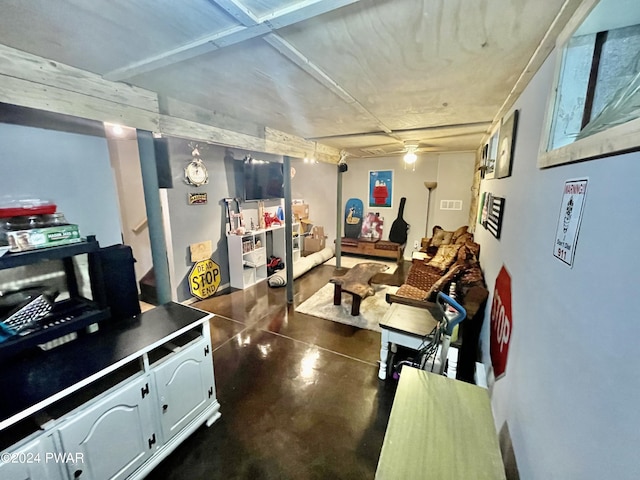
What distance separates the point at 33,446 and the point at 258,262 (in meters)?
3.54

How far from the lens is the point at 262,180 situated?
4.42 m

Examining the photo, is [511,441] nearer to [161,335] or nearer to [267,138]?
[161,335]

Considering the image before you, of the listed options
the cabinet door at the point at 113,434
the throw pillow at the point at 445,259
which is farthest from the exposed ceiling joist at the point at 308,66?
the throw pillow at the point at 445,259

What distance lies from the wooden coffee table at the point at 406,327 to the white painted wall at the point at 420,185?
387 cm

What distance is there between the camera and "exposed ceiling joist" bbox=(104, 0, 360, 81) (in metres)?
0.87

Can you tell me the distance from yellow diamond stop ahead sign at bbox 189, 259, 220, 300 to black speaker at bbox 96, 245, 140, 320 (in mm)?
2091

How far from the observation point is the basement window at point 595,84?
70cm

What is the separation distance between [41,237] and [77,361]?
2.10ft

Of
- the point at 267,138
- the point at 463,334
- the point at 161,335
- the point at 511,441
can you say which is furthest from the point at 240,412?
the point at 267,138

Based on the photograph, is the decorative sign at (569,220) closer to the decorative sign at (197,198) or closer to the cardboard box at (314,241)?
the decorative sign at (197,198)

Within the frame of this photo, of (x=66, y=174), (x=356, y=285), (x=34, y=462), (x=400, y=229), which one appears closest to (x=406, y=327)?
(x=356, y=285)

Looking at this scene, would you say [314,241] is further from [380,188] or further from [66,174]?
[66,174]

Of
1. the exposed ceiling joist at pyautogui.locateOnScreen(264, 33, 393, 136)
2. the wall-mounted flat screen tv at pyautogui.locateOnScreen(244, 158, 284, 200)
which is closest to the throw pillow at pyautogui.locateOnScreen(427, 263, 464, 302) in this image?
the exposed ceiling joist at pyautogui.locateOnScreen(264, 33, 393, 136)

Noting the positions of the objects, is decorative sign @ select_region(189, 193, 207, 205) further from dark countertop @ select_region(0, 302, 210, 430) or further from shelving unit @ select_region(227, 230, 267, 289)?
dark countertop @ select_region(0, 302, 210, 430)
